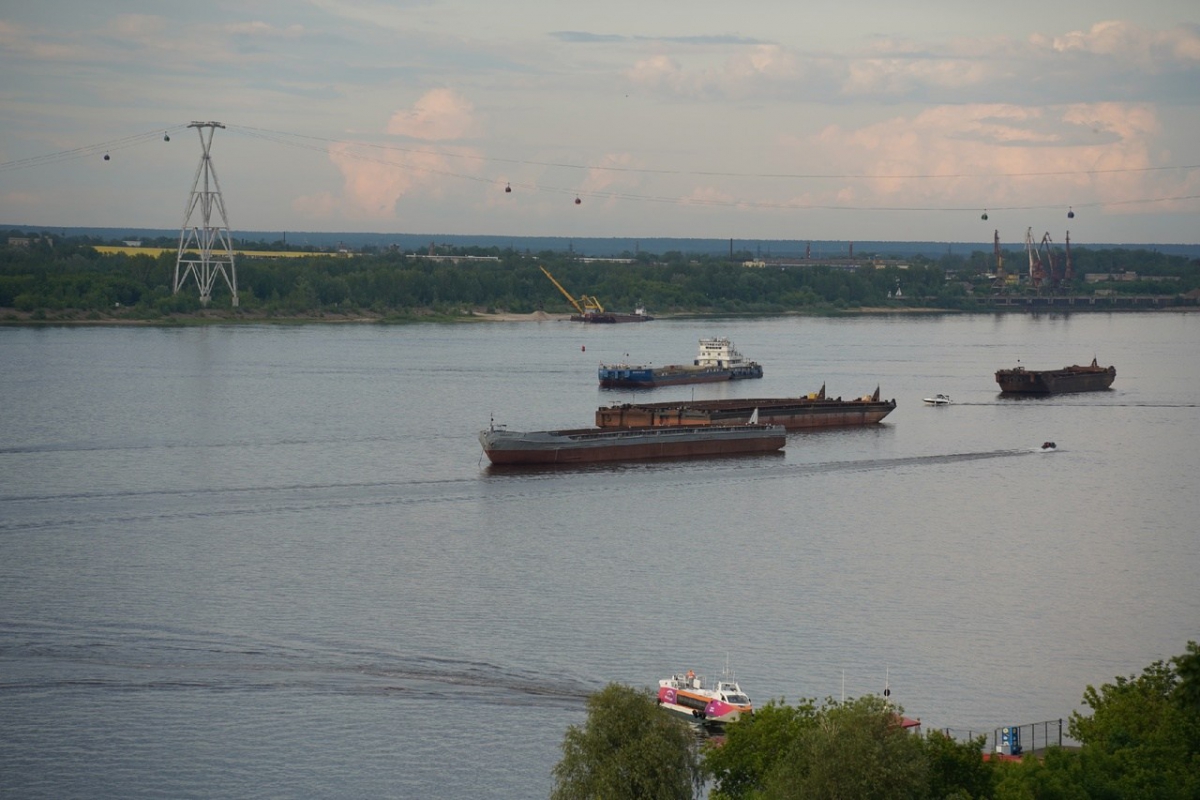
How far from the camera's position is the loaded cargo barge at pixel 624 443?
136ft

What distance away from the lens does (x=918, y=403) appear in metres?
62.3

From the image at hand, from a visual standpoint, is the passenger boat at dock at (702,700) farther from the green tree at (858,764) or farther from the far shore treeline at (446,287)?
the far shore treeline at (446,287)

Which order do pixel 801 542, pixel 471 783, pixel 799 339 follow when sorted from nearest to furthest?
pixel 471 783 < pixel 801 542 < pixel 799 339

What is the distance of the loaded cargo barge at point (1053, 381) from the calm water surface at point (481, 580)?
9.85 meters

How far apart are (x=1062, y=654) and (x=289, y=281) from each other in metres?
104

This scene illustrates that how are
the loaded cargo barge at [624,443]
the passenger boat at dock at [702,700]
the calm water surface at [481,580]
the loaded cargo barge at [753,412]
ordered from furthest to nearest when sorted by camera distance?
1. the loaded cargo barge at [753,412]
2. the loaded cargo barge at [624,443]
3. the calm water surface at [481,580]
4. the passenger boat at dock at [702,700]

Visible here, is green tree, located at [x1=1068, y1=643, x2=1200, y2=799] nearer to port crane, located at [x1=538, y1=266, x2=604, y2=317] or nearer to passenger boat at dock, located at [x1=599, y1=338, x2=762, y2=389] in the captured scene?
passenger boat at dock, located at [x1=599, y1=338, x2=762, y2=389]

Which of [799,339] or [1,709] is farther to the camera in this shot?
[799,339]

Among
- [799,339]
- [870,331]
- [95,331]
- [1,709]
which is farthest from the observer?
[870,331]

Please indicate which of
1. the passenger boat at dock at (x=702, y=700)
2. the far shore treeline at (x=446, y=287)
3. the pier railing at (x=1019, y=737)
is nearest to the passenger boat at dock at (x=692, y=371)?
the far shore treeline at (x=446, y=287)

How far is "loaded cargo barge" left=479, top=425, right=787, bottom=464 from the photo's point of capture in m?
41.6

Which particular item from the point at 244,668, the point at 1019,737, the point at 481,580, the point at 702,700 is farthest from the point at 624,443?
the point at 1019,737

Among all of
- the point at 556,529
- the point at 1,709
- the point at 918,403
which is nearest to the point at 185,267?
the point at 918,403

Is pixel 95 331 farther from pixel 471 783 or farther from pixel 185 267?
pixel 471 783
